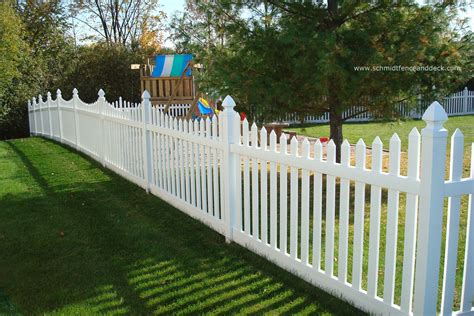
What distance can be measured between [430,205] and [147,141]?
16.4 feet

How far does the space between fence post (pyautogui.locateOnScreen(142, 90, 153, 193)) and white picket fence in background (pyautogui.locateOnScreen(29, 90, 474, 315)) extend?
2 cm

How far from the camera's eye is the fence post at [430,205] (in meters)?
2.77

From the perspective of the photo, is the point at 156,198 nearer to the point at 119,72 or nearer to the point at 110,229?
the point at 110,229

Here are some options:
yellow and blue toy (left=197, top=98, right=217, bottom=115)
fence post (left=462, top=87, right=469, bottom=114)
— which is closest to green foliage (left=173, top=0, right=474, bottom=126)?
yellow and blue toy (left=197, top=98, right=217, bottom=115)

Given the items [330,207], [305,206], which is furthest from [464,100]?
[330,207]

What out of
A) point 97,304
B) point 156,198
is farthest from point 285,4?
point 97,304

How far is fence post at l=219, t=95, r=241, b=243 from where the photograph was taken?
191 inches

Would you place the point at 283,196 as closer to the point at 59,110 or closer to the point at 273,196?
the point at 273,196

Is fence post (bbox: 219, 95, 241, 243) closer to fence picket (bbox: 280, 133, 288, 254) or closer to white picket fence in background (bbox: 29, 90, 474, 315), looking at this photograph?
white picket fence in background (bbox: 29, 90, 474, 315)

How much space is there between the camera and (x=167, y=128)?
20.9ft

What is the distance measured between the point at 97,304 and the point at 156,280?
569 mm

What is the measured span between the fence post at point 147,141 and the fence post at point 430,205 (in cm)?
479

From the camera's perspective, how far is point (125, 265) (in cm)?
449

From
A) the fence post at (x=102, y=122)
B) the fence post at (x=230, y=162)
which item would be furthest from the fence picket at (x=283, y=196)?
the fence post at (x=102, y=122)
